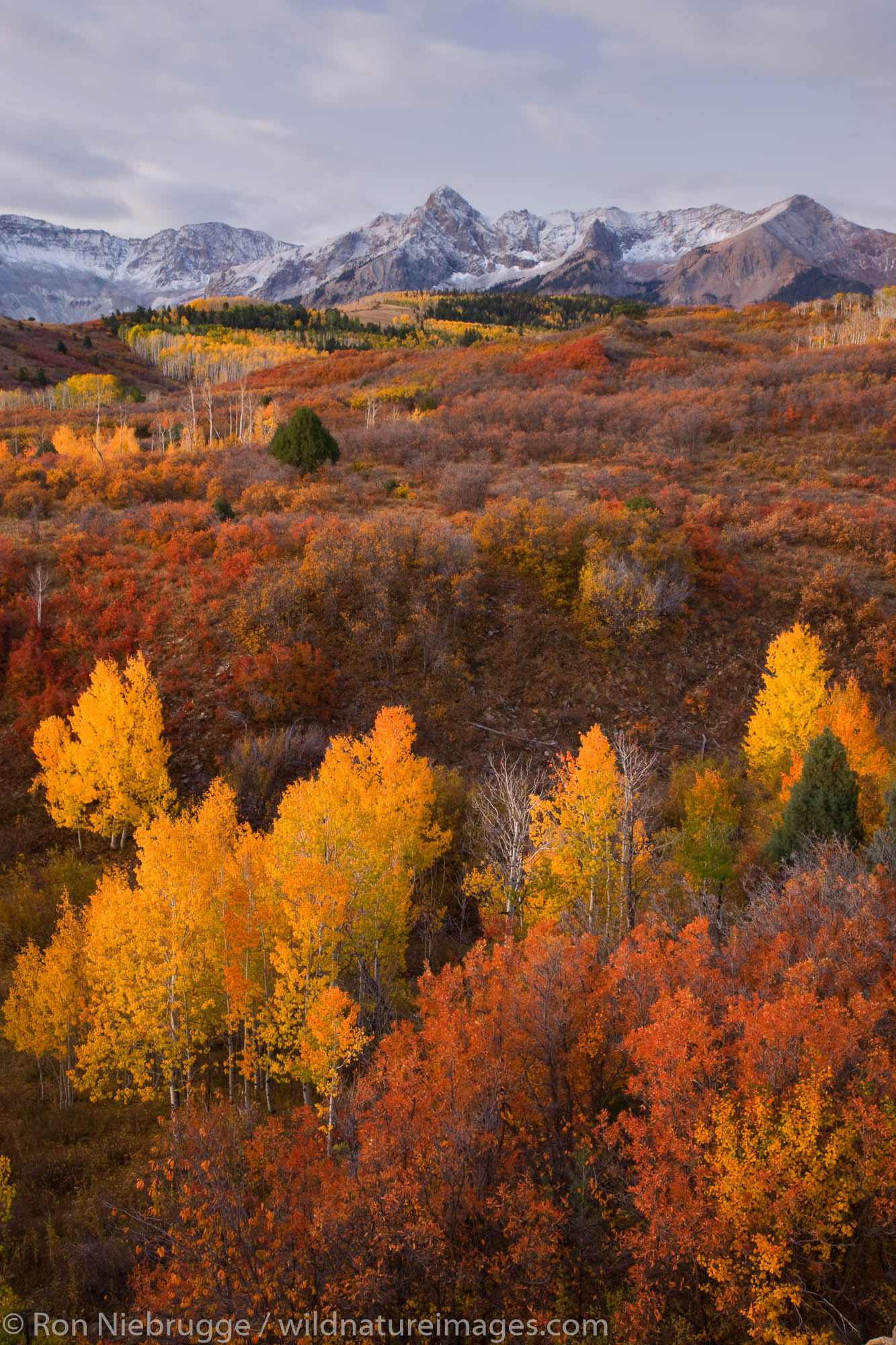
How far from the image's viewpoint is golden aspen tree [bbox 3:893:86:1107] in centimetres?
1717

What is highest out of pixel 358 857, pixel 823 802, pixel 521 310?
pixel 521 310

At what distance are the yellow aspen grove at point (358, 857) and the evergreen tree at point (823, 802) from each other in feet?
33.7

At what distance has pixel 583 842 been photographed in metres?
20.3

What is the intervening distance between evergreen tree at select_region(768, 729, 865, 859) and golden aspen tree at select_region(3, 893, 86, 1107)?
19.6 metres

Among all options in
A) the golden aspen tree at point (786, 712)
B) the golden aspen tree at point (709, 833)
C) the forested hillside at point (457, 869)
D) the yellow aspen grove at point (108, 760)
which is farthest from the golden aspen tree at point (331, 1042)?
the golden aspen tree at point (786, 712)

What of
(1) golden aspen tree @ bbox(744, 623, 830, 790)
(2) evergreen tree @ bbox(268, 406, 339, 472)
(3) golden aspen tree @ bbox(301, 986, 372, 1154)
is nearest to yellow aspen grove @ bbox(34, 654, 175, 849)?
(3) golden aspen tree @ bbox(301, 986, 372, 1154)

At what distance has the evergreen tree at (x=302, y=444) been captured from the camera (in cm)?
4931

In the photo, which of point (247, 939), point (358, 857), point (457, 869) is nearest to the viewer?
point (247, 939)

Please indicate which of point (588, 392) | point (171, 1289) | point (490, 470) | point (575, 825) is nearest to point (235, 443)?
point (490, 470)

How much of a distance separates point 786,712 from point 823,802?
8629 mm

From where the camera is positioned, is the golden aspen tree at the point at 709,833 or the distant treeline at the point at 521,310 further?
the distant treeline at the point at 521,310

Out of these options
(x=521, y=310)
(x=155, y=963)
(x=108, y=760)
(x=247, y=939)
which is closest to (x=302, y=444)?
(x=108, y=760)

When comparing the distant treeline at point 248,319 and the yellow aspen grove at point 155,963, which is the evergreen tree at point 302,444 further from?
the distant treeline at point 248,319

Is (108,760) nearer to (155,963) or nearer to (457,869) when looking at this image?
(155,963)
